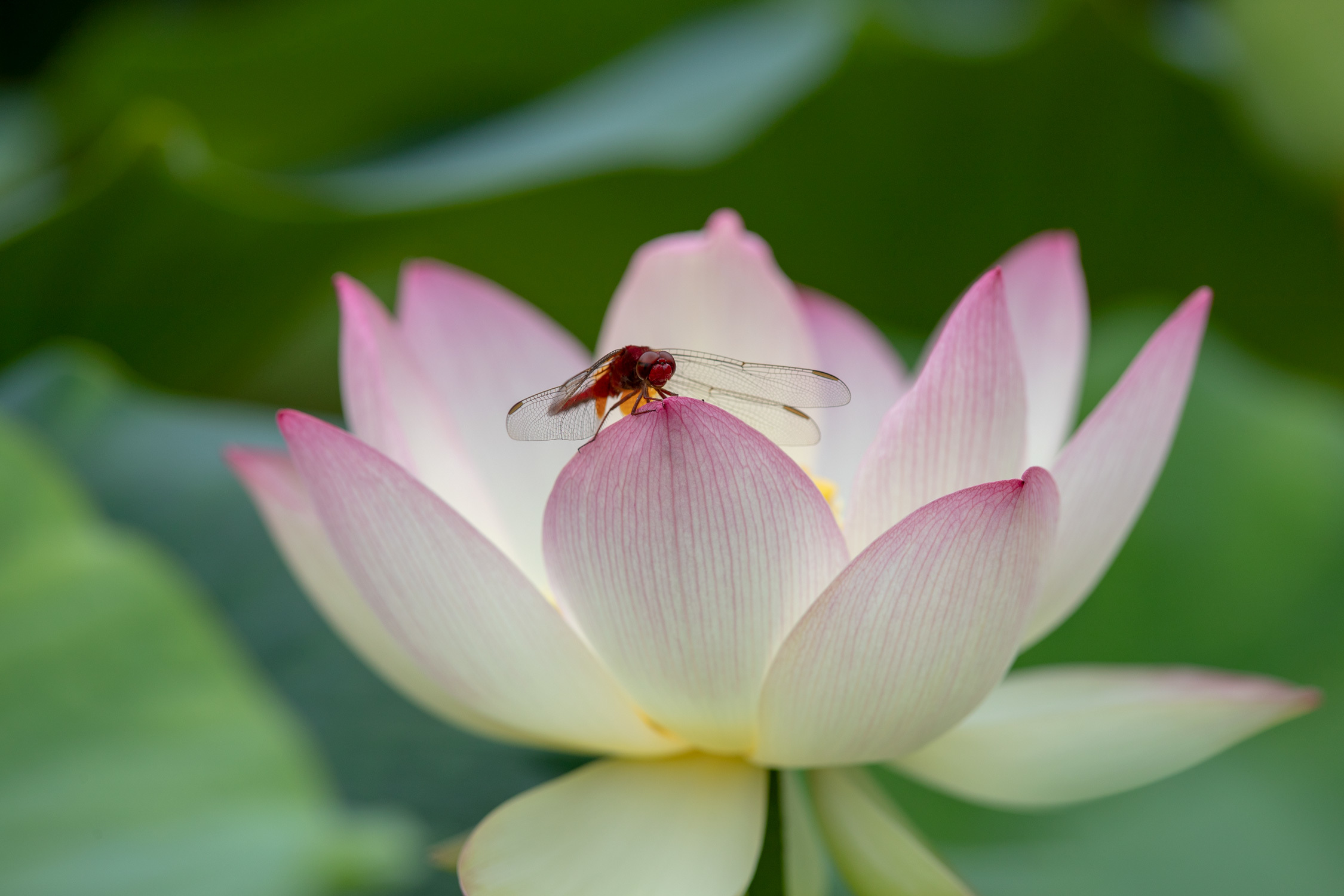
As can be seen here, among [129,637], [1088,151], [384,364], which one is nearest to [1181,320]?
[384,364]

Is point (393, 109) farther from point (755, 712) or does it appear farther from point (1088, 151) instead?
point (755, 712)

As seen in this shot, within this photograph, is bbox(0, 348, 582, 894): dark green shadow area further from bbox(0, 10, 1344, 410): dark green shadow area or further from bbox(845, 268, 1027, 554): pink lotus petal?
bbox(845, 268, 1027, 554): pink lotus petal

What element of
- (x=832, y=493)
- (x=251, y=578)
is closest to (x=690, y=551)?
(x=832, y=493)

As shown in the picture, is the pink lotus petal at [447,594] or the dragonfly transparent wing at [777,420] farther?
the dragonfly transparent wing at [777,420]

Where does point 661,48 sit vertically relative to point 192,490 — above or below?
above

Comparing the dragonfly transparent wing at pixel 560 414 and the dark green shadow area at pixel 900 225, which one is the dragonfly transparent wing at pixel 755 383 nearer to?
the dragonfly transparent wing at pixel 560 414

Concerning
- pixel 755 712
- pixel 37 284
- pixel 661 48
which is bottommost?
pixel 755 712

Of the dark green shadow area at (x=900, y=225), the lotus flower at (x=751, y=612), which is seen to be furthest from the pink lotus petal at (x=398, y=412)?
the dark green shadow area at (x=900, y=225)
